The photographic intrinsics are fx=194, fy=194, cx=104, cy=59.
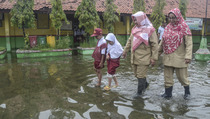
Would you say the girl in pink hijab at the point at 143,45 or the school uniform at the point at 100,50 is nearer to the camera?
the girl in pink hijab at the point at 143,45

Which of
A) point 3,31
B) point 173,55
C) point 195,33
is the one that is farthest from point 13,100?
point 195,33

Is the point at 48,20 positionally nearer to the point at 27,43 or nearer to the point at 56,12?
the point at 56,12

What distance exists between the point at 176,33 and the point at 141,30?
67 centimetres

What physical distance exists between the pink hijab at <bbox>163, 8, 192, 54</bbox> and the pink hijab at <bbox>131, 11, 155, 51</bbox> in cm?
34

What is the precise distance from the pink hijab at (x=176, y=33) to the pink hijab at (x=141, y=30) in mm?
336

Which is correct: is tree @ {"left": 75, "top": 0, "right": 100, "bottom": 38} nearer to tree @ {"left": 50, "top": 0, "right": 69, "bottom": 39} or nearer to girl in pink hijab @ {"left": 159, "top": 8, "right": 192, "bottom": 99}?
tree @ {"left": 50, "top": 0, "right": 69, "bottom": 39}

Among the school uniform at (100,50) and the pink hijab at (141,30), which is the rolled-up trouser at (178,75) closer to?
the pink hijab at (141,30)

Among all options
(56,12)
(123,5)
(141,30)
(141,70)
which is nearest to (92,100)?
(141,70)

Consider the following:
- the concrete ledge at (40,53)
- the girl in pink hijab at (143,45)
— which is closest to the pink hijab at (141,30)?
the girl in pink hijab at (143,45)

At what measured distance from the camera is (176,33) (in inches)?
146

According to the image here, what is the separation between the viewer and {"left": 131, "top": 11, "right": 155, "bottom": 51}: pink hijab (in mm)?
3812

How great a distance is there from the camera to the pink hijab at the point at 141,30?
3812 mm

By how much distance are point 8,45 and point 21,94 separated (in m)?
10.2

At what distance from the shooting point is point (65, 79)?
5664 mm
